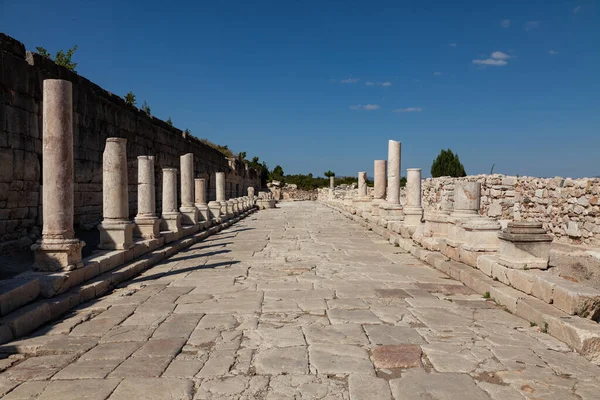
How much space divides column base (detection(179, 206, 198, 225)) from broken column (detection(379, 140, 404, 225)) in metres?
5.90

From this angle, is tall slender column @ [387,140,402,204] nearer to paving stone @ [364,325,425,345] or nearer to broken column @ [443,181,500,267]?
broken column @ [443,181,500,267]

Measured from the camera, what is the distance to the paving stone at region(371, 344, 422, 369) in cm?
359

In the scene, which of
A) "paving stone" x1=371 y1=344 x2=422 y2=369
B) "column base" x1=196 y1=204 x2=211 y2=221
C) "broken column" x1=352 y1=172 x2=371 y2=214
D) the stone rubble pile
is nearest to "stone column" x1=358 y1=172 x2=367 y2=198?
"broken column" x1=352 y1=172 x2=371 y2=214

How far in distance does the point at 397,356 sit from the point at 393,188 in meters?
11.3

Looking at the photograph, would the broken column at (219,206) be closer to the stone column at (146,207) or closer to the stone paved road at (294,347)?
the stone column at (146,207)

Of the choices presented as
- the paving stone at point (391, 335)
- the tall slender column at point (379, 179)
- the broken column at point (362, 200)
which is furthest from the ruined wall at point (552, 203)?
the paving stone at point (391, 335)

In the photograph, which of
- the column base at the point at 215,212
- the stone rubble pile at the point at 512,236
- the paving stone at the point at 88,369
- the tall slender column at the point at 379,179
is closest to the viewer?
the paving stone at the point at 88,369

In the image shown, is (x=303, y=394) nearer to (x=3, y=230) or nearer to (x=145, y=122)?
(x=3, y=230)

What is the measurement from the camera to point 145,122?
15461 mm

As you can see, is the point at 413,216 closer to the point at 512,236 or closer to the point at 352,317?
the point at 512,236

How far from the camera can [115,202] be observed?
→ 7.86m

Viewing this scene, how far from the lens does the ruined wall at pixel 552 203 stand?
11930 mm

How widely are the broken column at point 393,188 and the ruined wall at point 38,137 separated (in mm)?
8173

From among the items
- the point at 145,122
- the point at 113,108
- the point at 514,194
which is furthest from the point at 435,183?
the point at 113,108
